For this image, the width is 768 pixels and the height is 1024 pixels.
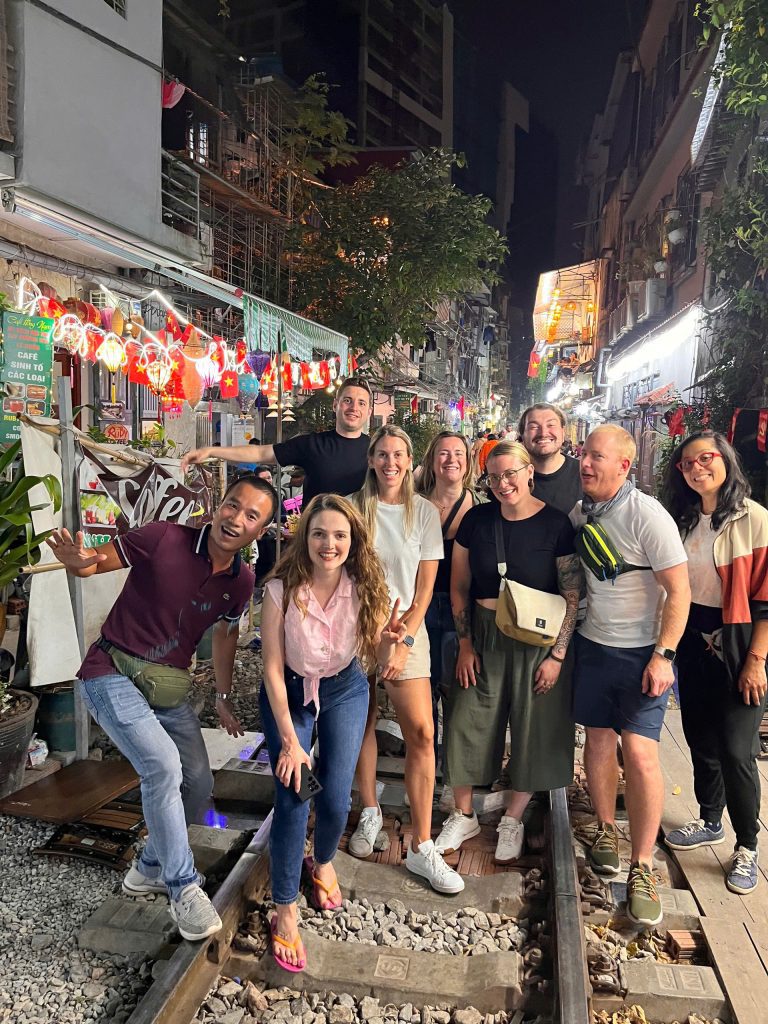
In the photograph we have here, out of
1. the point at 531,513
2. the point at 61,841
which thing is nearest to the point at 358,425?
the point at 531,513

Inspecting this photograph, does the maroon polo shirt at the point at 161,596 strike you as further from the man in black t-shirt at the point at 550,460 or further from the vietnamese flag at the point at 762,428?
the vietnamese flag at the point at 762,428

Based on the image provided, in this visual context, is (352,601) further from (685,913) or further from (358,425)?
(685,913)

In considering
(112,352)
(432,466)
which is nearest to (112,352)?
(112,352)

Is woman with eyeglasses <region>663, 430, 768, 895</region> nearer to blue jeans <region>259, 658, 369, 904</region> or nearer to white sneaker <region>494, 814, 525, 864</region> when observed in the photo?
white sneaker <region>494, 814, 525, 864</region>

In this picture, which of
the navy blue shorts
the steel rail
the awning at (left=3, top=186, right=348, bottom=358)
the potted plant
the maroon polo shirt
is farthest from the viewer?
the awning at (left=3, top=186, right=348, bottom=358)

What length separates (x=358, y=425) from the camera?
505 centimetres

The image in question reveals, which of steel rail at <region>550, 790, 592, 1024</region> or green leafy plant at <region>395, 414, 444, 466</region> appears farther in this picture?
green leafy plant at <region>395, 414, 444, 466</region>

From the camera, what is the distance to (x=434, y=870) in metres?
3.75

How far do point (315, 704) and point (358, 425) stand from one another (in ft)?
7.39

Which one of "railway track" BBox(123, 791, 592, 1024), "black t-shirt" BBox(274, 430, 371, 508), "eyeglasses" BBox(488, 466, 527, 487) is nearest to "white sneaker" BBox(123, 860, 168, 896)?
"railway track" BBox(123, 791, 592, 1024)

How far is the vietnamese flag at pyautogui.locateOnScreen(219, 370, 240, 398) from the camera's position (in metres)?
10.2

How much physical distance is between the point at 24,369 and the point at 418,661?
3.83m

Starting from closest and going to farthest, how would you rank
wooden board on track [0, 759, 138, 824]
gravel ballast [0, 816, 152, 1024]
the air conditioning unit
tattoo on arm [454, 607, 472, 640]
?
1. gravel ballast [0, 816, 152, 1024]
2. tattoo on arm [454, 607, 472, 640]
3. wooden board on track [0, 759, 138, 824]
4. the air conditioning unit

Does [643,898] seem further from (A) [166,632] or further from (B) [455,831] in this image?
(A) [166,632]
